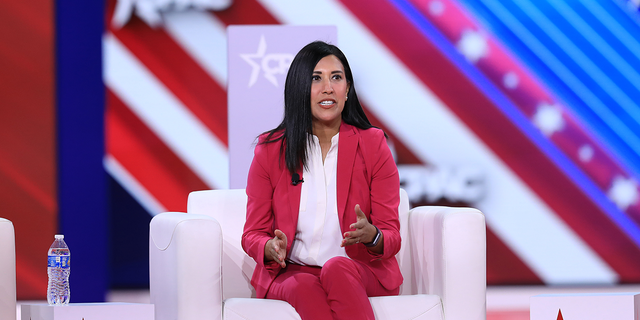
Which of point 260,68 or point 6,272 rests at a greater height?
point 260,68

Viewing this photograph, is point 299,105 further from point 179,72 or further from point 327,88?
point 179,72

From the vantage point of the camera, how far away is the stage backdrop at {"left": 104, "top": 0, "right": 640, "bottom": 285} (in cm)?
404

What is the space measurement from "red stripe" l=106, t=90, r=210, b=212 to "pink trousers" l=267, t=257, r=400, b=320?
231 cm

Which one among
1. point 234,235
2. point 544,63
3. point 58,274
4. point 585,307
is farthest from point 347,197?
point 544,63

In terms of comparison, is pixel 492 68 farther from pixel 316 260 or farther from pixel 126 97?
pixel 316 260

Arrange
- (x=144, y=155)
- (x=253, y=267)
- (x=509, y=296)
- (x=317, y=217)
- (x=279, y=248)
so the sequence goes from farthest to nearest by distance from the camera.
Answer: (x=144, y=155), (x=509, y=296), (x=253, y=267), (x=317, y=217), (x=279, y=248)

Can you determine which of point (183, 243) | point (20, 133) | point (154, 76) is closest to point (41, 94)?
point (20, 133)

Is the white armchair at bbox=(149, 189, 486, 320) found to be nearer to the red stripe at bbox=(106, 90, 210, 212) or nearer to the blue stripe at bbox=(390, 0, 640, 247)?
the red stripe at bbox=(106, 90, 210, 212)

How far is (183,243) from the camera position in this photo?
5.76 ft

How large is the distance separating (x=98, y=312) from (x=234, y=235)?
578 millimetres

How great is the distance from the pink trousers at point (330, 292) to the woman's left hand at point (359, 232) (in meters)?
0.06

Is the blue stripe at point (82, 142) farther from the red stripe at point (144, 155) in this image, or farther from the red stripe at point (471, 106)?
the red stripe at point (471, 106)

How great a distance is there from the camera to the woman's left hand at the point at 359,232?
180 cm

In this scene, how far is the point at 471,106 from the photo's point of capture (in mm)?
4086
